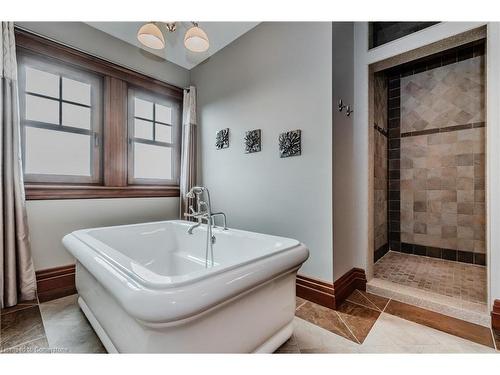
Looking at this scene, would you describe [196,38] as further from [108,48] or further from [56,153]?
[56,153]

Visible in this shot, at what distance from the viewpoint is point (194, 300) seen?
Answer: 2.59ft

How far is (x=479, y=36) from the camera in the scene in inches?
62.7

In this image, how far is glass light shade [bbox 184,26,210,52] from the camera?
164cm

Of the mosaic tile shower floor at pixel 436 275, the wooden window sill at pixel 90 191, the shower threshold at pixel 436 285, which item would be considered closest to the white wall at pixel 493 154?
the shower threshold at pixel 436 285

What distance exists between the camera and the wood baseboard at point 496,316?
4.74 ft

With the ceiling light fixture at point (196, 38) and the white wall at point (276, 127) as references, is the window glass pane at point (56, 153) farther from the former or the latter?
the ceiling light fixture at point (196, 38)

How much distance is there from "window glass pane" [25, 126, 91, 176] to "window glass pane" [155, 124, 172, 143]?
0.74 metres

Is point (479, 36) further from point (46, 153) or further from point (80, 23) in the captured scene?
point (46, 153)

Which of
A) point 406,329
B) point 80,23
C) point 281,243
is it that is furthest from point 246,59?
point 406,329

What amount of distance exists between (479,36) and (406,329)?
2033 millimetres

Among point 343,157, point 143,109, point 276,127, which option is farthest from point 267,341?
point 143,109

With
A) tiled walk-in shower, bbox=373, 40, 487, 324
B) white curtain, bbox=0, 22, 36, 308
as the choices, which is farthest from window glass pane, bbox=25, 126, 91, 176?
tiled walk-in shower, bbox=373, 40, 487, 324

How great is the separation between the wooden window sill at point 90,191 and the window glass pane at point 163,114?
2.80 ft

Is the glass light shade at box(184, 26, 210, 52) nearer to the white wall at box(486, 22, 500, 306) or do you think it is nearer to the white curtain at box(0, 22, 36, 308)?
the white curtain at box(0, 22, 36, 308)
